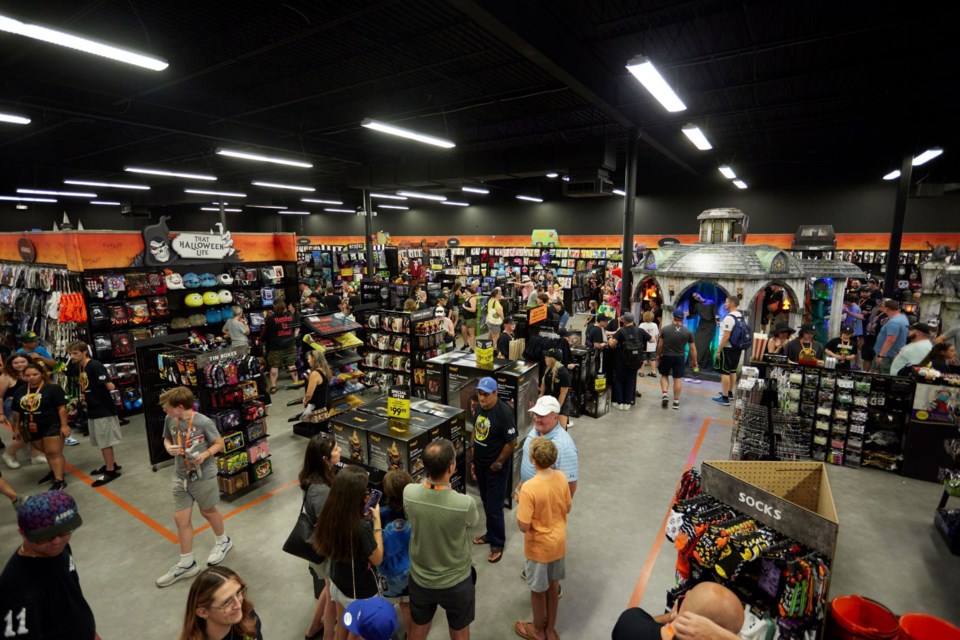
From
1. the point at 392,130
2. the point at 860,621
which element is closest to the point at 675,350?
the point at 860,621

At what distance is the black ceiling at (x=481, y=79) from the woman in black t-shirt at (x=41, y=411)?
4.39 metres

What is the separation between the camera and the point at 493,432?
155 inches

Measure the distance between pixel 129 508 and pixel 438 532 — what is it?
14.5 ft

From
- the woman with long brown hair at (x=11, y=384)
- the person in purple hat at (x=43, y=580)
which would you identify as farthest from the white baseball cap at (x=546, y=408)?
the woman with long brown hair at (x=11, y=384)

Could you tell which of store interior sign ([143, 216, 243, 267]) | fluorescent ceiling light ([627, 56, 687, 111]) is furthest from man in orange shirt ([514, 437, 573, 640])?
store interior sign ([143, 216, 243, 267])

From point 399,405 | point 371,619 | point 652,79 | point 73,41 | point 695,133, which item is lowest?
point 371,619

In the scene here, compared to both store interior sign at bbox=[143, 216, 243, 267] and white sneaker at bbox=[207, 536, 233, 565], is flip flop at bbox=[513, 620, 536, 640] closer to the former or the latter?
white sneaker at bbox=[207, 536, 233, 565]

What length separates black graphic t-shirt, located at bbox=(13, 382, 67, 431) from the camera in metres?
4.96

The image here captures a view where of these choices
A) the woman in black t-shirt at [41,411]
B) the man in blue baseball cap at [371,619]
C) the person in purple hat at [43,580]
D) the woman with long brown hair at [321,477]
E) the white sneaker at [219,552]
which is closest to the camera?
the man in blue baseball cap at [371,619]

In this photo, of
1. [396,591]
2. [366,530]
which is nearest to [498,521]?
[396,591]

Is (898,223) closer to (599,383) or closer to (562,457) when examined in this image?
(599,383)

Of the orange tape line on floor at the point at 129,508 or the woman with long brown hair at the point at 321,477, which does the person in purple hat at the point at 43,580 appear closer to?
the woman with long brown hair at the point at 321,477

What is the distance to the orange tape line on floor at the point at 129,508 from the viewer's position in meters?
4.60

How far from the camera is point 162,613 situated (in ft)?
11.8
